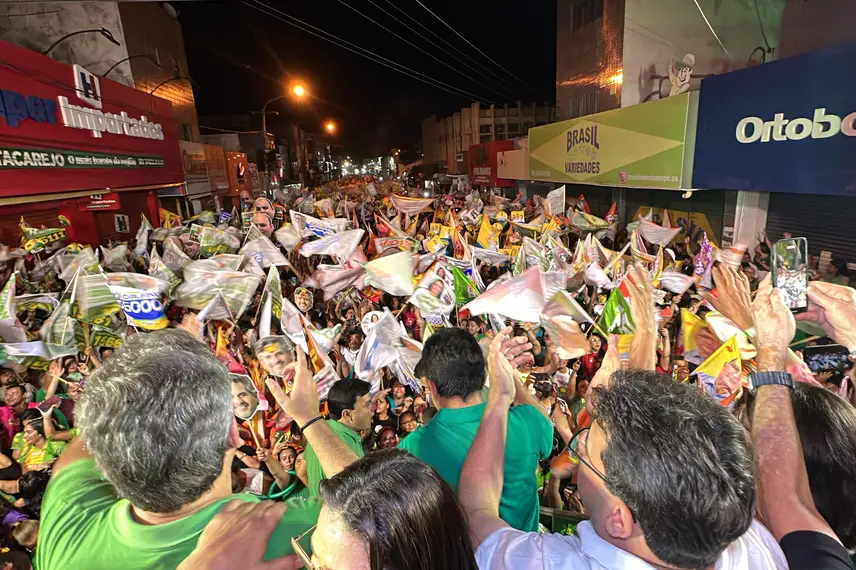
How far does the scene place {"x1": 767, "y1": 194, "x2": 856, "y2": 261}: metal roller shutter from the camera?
9000 mm

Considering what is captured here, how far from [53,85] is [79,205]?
11.4 ft

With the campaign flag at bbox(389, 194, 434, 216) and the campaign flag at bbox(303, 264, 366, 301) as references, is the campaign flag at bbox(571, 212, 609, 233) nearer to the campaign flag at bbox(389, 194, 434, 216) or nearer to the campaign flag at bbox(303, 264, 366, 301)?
the campaign flag at bbox(389, 194, 434, 216)

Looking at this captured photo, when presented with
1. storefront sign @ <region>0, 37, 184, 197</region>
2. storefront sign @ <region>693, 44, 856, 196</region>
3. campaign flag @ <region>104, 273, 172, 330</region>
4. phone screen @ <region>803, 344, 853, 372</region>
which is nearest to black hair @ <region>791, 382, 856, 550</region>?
phone screen @ <region>803, 344, 853, 372</region>

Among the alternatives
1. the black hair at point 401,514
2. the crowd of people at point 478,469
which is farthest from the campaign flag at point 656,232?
the black hair at point 401,514

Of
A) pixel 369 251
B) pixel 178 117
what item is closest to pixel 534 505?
pixel 369 251

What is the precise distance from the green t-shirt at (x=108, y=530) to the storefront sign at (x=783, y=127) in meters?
9.12

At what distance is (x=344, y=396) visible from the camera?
349cm

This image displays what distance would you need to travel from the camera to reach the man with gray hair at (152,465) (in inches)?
55.6

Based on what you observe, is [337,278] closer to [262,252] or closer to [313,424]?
[262,252]

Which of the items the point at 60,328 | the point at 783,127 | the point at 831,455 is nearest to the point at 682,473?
the point at 831,455

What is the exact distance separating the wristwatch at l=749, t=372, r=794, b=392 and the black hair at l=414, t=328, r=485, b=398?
1.21 metres

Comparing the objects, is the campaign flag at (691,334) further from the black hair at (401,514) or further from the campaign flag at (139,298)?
the campaign flag at (139,298)

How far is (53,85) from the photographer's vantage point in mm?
11266

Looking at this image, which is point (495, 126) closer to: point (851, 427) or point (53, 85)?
point (53, 85)
